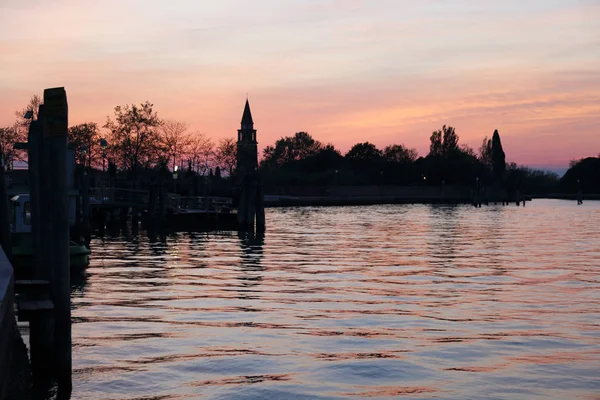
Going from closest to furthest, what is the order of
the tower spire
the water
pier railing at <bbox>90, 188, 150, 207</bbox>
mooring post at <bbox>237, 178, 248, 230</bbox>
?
the water
mooring post at <bbox>237, 178, 248, 230</bbox>
pier railing at <bbox>90, 188, 150, 207</bbox>
the tower spire

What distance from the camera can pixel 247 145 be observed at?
581ft

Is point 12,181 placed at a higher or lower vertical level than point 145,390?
higher

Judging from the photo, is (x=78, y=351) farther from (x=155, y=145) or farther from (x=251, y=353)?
(x=155, y=145)

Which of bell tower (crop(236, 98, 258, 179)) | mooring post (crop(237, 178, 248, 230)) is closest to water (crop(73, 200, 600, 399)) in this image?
mooring post (crop(237, 178, 248, 230))

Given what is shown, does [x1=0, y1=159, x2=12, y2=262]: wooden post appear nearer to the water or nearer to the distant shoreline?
the water

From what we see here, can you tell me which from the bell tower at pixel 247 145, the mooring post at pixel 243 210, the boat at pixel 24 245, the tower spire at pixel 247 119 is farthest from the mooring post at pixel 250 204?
the tower spire at pixel 247 119

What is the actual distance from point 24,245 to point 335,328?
1269cm

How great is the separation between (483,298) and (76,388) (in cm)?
1404

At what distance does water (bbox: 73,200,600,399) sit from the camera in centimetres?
1441

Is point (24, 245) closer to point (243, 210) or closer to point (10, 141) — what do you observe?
point (243, 210)

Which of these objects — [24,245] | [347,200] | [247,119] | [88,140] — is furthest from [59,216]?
[247,119]

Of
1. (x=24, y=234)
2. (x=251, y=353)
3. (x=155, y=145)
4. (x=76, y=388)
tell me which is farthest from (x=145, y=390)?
(x=155, y=145)

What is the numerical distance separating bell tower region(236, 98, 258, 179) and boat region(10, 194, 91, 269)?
135665mm

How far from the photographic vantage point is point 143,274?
31875mm
